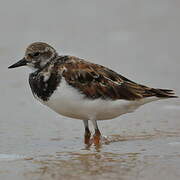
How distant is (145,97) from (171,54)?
2.07m

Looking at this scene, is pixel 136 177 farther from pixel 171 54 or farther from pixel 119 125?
pixel 171 54

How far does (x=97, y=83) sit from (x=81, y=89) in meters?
0.18

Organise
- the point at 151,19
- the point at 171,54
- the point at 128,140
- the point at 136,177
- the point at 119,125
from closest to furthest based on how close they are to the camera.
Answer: the point at 136,177 → the point at 128,140 → the point at 119,125 → the point at 171,54 → the point at 151,19

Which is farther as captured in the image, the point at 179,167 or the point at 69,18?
the point at 69,18

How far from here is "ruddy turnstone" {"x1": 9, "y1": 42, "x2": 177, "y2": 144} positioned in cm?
461

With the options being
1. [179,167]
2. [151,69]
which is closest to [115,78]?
[179,167]

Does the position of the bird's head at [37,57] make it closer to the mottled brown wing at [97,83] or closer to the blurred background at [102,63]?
the mottled brown wing at [97,83]

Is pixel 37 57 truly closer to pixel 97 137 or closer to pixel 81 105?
pixel 81 105

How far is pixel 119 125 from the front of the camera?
5.37 metres

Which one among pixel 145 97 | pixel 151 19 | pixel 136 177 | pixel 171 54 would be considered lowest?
pixel 136 177

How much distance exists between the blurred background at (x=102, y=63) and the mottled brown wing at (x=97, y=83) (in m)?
0.32

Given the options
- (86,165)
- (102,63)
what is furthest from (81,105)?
(102,63)

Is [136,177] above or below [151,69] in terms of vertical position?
below

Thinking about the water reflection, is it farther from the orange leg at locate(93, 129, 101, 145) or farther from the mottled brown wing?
the mottled brown wing
